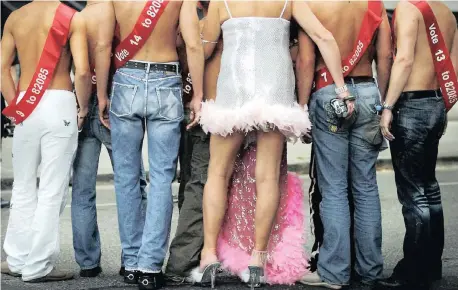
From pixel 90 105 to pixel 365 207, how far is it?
6.02ft

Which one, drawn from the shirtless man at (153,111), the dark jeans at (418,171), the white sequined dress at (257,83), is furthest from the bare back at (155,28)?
the dark jeans at (418,171)

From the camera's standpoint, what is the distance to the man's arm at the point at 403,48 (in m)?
5.12

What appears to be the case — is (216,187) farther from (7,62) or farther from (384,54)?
(7,62)

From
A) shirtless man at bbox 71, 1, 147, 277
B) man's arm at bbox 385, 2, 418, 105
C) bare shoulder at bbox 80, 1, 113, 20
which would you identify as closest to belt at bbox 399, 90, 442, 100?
man's arm at bbox 385, 2, 418, 105

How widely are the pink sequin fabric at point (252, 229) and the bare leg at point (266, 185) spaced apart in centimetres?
17

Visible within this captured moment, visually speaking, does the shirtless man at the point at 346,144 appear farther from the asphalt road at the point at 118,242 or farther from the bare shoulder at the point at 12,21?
the bare shoulder at the point at 12,21

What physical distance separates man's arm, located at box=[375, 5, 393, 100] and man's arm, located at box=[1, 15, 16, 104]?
2252 millimetres

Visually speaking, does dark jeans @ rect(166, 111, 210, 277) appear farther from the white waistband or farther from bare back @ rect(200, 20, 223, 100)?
the white waistband

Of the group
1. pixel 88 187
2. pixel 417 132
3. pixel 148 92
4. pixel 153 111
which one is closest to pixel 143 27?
pixel 148 92

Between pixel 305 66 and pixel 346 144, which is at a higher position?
pixel 305 66

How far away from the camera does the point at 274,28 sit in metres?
5.12

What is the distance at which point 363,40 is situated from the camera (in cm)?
525

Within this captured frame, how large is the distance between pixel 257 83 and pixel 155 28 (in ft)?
2.34

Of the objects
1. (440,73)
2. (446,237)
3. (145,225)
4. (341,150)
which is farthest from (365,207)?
(446,237)
